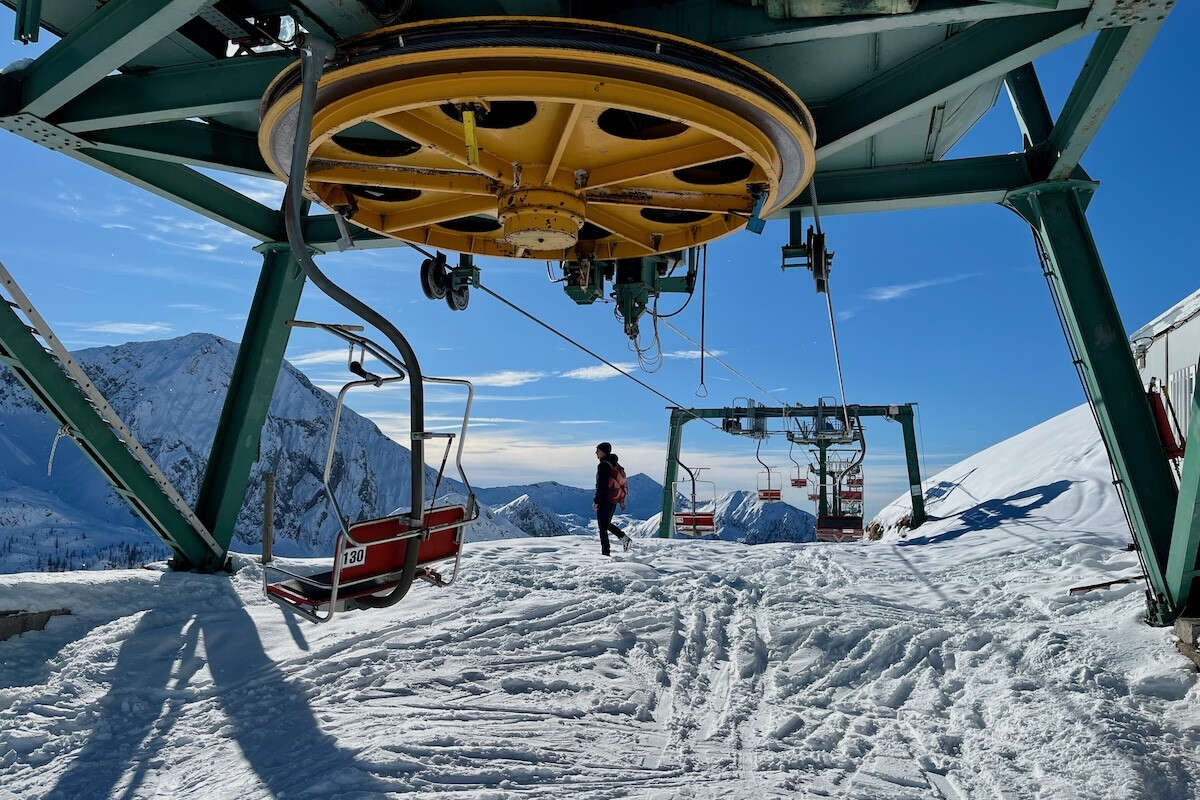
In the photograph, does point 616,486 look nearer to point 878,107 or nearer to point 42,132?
point 878,107

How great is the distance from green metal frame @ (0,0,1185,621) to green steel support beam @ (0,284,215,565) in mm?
1804

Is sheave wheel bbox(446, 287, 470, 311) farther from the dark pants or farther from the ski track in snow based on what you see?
the dark pants

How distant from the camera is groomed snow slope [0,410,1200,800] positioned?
3994 mm

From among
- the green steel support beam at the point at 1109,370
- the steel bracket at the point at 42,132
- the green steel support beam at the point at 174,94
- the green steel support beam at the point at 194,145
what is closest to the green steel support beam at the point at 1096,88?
the green steel support beam at the point at 1109,370

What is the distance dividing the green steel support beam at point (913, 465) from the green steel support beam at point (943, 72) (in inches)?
534

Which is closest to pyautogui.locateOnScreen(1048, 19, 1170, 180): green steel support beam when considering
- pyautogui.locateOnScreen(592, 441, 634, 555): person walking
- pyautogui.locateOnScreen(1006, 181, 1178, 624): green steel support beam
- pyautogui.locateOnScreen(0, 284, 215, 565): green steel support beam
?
pyautogui.locateOnScreen(1006, 181, 1178, 624): green steel support beam

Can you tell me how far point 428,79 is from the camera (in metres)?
4.03

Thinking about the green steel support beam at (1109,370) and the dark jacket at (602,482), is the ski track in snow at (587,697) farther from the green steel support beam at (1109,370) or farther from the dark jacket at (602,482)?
the dark jacket at (602,482)

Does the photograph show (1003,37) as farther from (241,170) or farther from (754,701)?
(241,170)

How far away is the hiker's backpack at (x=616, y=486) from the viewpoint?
34.7ft

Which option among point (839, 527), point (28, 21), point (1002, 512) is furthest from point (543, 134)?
point (839, 527)

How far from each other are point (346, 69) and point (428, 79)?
1.42ft

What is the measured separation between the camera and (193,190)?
8109 mm

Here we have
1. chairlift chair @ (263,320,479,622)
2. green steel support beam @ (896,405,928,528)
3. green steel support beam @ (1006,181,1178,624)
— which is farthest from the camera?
green steel support beam @ (896,405,928,528)
